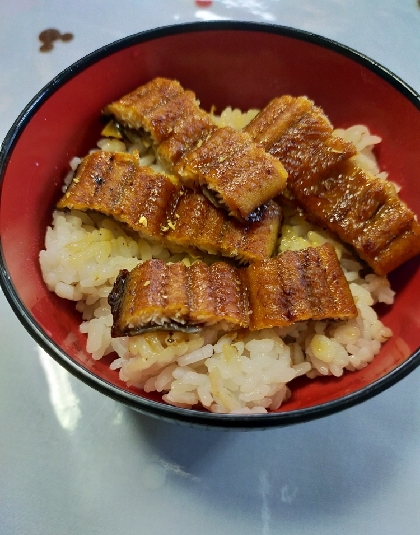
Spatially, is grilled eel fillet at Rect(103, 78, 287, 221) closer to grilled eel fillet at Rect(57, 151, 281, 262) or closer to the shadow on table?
grilled eel fillet at Rect(57, 151, 281, 262)

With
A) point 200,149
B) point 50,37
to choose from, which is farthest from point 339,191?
point 50,37

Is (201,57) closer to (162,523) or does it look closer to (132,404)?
(132,404)

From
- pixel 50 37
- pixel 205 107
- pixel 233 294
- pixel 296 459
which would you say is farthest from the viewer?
pixel 50 37

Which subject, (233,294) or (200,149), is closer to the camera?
(233,294)

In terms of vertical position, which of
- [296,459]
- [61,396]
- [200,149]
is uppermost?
[200,149]

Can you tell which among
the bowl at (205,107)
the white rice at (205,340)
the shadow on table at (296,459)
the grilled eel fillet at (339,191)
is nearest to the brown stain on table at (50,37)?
the bowl at (205,107)

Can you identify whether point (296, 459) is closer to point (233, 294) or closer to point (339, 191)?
point (233, 294)

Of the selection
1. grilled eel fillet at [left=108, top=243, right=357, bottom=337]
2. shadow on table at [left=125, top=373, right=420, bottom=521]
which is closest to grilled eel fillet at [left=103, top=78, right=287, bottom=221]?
grilled eel fillet at [left=108, top=243, right=357, bottom=337]

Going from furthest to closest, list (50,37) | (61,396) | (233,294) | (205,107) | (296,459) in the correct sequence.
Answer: (50,37)
(205,107)
(61,396)
(296,459)
(233,294)
